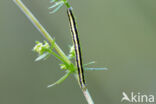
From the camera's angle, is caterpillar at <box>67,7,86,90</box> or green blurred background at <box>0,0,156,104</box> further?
green blurred background at <box>0,0,156,104</box>

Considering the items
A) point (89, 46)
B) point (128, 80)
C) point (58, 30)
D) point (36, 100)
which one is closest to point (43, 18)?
point (58, 30)

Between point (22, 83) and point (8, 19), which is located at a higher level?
point (8, 19)

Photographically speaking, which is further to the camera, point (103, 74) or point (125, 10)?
point (103, 74)

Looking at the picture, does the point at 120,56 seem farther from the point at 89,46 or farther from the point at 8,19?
the point at 8,19

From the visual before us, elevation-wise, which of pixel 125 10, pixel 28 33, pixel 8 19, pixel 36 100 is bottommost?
pixel 36 100

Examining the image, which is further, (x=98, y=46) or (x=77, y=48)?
(x=98, y=46)

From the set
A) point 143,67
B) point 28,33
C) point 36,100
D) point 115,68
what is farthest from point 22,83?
point 143,67

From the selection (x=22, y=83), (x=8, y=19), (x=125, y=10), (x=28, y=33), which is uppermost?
(x=8, y=19)

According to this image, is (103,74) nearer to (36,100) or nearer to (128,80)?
(128,80)

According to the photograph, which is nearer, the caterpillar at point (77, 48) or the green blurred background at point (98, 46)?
the caterpillar at point (77, 48)
